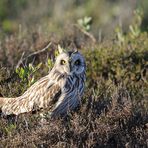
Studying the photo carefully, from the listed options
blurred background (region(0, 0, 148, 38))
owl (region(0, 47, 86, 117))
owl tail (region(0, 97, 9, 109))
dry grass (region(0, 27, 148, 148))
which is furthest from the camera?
blurred background (region(0, 0, 148, 38))

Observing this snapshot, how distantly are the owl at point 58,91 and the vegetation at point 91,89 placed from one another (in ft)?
0.34

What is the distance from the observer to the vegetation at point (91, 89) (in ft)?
21.1

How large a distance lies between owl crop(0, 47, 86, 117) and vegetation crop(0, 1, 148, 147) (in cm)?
11

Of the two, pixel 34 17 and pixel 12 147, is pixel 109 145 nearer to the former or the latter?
pixel 12 147

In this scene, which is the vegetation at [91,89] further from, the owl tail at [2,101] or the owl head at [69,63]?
the owl head at [69,63]

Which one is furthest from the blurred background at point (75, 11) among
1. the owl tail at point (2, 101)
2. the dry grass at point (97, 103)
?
the owl tail at point (2, 101)

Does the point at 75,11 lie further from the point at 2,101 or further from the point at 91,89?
the point at 2,101

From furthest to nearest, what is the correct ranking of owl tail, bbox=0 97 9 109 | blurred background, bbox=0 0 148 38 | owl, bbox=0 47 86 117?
blurred background, bbox=0 0 148 38 → owl tail, bbox=0 97 9 109 → owl, bbox=0 47 86 117

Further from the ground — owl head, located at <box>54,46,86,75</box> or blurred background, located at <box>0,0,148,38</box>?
blurred background, located at <box>0,0,148,38</box>

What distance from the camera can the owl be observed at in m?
6.87

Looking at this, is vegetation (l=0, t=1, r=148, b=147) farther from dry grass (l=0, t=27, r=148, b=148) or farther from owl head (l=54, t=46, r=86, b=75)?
owl head (l=54, t=46, r=86, b=75)

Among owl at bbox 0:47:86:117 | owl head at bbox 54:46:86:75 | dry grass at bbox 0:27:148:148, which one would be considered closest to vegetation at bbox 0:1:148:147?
dry grass at bbox 0:27:148:148

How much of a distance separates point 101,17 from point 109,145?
36.8 feet

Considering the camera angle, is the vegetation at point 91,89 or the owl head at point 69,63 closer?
the vegetation at point 91,89
